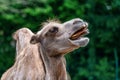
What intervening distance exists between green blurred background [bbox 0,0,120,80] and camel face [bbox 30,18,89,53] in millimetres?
8099

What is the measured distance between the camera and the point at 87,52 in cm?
1568

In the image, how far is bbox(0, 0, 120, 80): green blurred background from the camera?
50.3 feet

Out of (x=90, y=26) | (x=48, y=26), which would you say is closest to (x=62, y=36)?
(x=48, y=26)

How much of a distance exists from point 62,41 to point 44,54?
0.82ft

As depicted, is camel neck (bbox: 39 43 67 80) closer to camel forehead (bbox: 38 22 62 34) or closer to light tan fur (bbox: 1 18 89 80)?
light tan fur (bbox: 1 18 89 80)

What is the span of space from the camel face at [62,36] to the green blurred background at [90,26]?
8.10 meters

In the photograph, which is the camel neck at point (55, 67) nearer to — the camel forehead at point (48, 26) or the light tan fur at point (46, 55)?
the light tan fur at point (46, 55)

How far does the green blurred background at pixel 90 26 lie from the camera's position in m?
15.3

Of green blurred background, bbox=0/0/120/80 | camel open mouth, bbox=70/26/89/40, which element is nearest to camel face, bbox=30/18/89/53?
camel open mouth, bbox=70/26/89/40

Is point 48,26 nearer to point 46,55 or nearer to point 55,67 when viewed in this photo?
point 46,55

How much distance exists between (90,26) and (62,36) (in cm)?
878

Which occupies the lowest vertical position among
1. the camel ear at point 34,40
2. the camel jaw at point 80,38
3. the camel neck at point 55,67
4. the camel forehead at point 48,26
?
the camel neck at point 55,67

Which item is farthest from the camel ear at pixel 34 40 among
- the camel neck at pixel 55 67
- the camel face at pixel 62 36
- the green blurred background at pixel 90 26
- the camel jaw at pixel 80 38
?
the green blurred background at pixel 90 26

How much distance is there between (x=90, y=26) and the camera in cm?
1563
